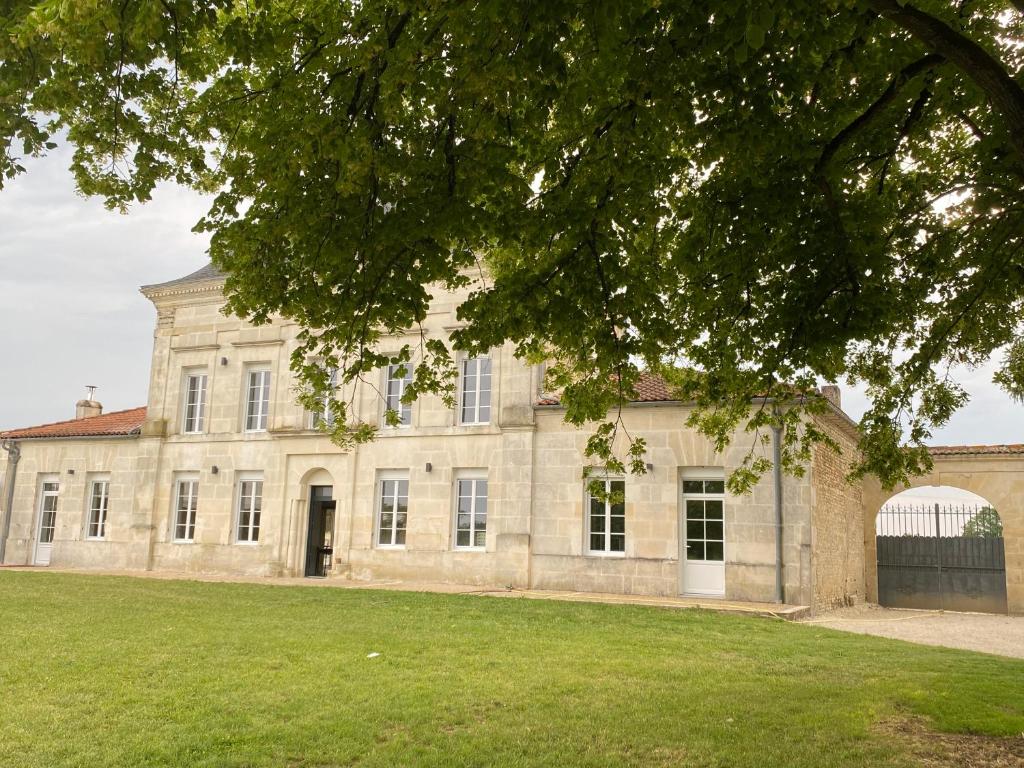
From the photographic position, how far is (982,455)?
2022cm

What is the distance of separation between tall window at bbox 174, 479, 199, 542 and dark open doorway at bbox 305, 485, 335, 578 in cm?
359

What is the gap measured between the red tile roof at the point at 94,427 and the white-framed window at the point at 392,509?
830 centimetres

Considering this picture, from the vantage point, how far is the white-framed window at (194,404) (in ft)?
80.9

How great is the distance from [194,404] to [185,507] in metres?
2.92

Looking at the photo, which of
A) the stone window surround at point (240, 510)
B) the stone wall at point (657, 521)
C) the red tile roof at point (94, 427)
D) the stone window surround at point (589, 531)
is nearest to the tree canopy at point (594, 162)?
the stone wall at point (657, 521)

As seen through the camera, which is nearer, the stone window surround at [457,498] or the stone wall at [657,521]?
the stone wall at [657,521]

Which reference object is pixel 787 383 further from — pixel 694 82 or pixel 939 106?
pixel 694 82

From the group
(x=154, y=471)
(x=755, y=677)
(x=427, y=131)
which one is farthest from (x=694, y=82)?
(x=154, y=471)

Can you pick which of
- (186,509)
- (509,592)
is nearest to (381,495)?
(509,592)

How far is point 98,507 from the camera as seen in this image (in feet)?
84.3

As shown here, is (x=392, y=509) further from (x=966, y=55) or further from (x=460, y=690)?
(x=966, y=55)

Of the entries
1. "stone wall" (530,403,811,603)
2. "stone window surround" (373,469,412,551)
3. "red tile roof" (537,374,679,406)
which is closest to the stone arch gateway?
"stone wall" (530,403,811,603)

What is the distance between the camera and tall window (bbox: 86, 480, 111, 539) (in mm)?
25422

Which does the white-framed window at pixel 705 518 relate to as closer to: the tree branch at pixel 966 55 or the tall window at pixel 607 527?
the tall window at pixel 607 527
